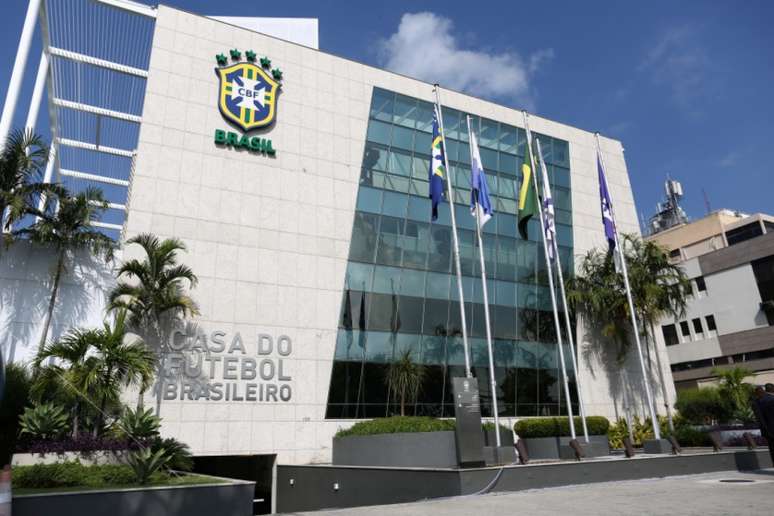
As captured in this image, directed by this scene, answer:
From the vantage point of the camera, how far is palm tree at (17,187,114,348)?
20422 millimetres

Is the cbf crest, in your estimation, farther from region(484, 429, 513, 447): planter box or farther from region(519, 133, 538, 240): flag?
region(484, 429, 513, 447): planter box

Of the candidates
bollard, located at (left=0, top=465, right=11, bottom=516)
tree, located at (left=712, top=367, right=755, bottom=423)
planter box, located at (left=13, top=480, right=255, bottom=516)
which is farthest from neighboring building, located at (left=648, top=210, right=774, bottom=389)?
bollard, located at (left=0, top=465, right=11, bottom=516)

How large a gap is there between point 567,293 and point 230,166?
1947 centimetres

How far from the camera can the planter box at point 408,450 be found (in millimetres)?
19094

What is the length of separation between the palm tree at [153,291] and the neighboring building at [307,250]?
94 cm

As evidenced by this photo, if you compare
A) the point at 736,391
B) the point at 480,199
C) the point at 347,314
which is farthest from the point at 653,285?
the point at 347,314

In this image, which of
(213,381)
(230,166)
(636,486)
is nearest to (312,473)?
(213,381)

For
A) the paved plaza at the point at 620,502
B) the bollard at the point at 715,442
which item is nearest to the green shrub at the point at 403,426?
the paved plaza at the point at 620,502

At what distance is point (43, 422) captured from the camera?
16.8m

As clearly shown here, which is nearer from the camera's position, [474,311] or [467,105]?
[474,311]

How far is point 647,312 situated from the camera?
31406 mm

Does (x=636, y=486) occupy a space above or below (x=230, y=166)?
below

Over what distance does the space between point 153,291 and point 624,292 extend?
24.4m

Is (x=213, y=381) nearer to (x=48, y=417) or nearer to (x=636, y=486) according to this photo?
(x=48, y=417)
